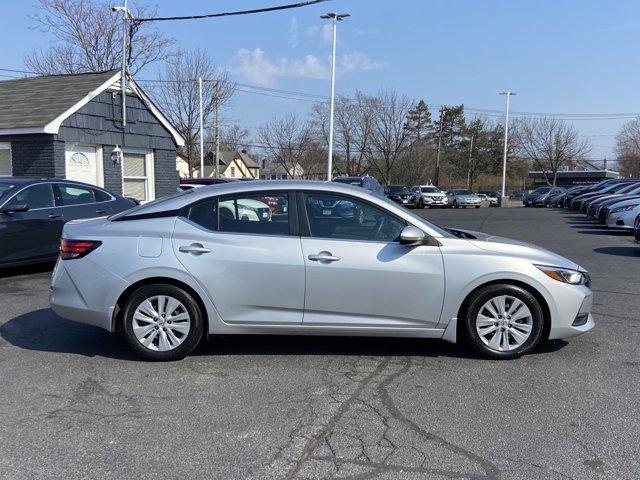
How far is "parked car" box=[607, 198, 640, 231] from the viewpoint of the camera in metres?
16.4

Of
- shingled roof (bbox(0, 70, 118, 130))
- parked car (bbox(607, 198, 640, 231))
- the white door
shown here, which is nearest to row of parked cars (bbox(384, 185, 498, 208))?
parked car (bbox(607, 198, 640, 231))

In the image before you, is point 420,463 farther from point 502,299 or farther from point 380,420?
point 502,299

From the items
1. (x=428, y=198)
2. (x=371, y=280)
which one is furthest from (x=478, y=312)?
(x=428, y=198)

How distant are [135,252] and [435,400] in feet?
8.84

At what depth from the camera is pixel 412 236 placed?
4.79 metres

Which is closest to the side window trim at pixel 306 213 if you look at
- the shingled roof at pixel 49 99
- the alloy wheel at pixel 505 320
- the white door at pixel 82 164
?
the alloy wheel at pixel 505 320

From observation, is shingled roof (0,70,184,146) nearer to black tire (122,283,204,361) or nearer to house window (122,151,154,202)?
house window (122,151,154,202)

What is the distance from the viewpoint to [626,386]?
4.49m

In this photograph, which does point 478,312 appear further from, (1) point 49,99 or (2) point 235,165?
(2) point 235,165

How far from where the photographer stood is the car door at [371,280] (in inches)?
190

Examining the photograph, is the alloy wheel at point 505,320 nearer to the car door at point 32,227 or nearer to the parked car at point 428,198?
the car door at point 32,227

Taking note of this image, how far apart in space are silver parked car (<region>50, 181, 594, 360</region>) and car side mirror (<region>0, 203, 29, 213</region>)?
4056 mm

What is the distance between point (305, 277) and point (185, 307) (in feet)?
3.43

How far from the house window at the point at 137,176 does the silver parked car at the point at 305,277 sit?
39.3 ft
